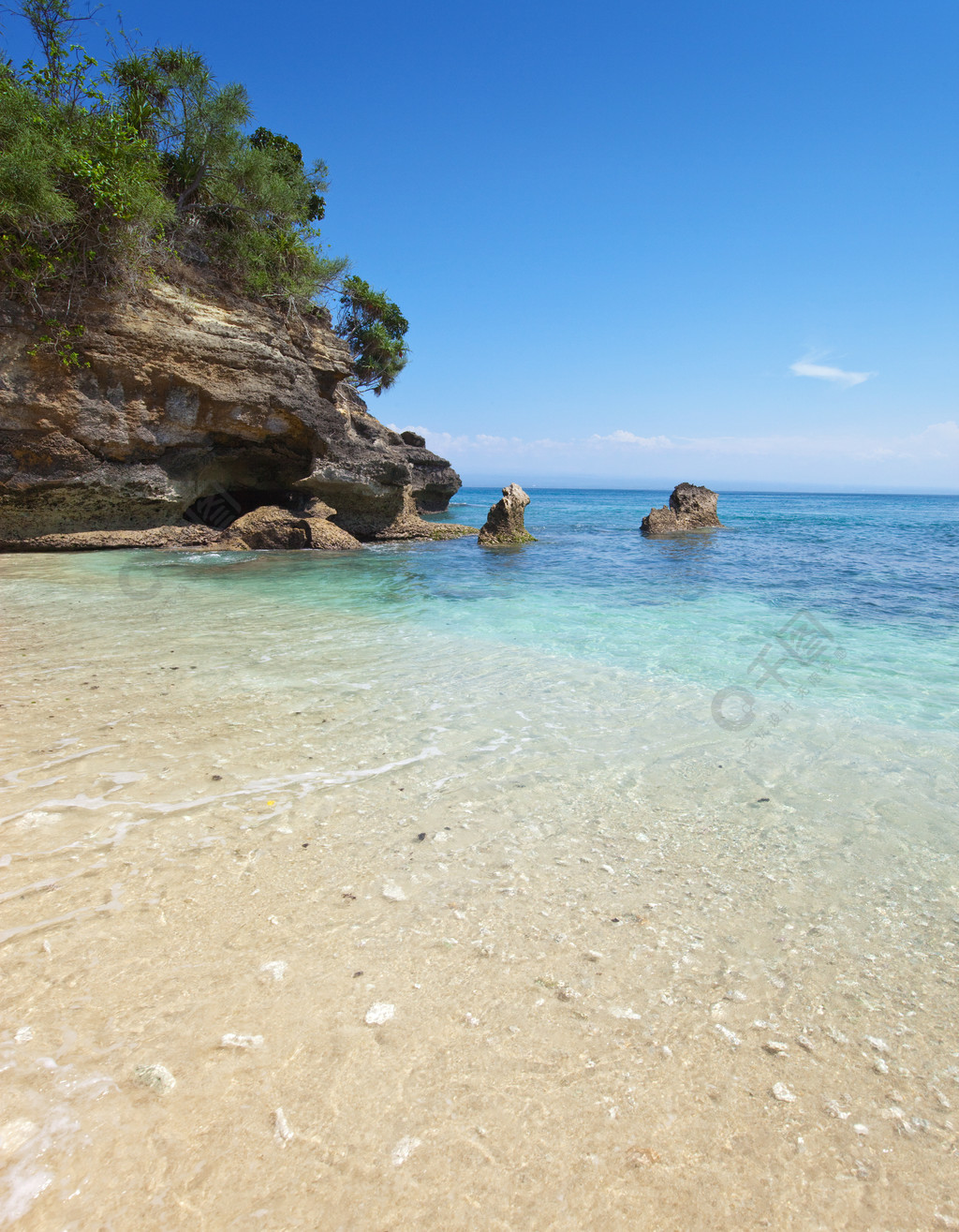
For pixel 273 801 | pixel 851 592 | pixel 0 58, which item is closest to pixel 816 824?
pixel 273 801

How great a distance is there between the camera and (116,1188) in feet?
5.49

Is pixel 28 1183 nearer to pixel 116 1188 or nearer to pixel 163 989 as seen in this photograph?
pixel 116 1188

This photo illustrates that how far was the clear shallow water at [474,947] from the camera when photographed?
175 cm

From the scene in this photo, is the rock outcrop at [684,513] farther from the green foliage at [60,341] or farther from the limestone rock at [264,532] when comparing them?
the green foliage at [60,341]

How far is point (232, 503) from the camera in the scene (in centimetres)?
2097

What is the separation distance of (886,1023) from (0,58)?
65.7 feet

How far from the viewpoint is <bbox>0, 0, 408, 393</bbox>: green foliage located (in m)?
12.1

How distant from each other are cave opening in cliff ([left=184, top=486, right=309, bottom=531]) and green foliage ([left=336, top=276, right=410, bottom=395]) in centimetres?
1266

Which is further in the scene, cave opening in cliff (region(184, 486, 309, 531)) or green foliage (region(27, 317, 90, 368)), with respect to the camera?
cave opening in cliff (region(184, 486, 309, 531))

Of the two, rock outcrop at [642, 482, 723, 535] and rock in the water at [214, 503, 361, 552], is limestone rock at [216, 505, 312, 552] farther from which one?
rock outcrop at [642, 482, 723, 535]

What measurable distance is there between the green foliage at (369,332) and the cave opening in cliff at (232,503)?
499 inches

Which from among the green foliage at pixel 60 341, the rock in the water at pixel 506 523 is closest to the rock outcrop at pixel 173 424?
the green foliage at pixel 60 341

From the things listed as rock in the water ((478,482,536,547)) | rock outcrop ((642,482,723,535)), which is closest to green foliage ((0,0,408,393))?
rock in the water ((478,482,536,547))

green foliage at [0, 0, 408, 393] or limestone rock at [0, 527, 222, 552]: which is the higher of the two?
green foliage at [0, 0, 408, 393]
